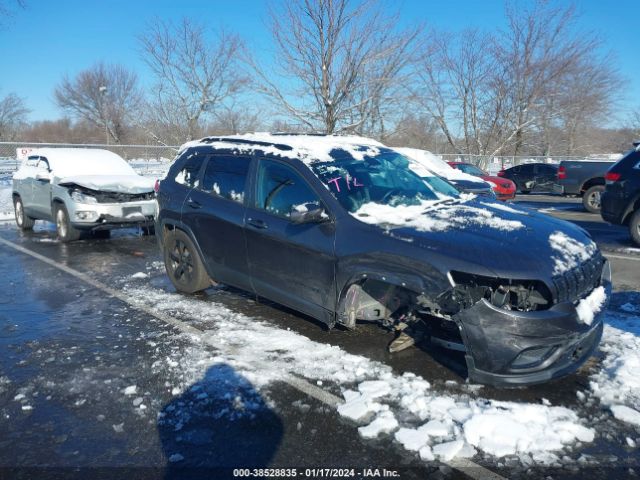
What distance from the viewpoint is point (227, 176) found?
496cm

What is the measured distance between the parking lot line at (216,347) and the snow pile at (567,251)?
1290 millimetres

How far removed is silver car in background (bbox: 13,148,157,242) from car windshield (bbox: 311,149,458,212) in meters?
5.59

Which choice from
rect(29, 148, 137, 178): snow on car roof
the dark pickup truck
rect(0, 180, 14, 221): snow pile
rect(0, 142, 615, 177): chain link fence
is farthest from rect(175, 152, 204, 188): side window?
the dark pickup truck

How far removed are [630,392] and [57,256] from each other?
25.9ft

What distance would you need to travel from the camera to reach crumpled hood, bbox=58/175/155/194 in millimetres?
8812

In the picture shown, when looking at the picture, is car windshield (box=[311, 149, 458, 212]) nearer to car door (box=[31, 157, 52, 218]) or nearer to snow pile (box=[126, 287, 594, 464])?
snow pile (box=[126, 287, 594, 464])

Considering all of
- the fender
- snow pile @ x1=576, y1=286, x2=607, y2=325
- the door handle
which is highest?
the door handle

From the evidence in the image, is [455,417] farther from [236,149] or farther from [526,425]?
[236,149]

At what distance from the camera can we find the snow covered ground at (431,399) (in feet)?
8.82

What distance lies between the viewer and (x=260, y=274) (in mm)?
4477

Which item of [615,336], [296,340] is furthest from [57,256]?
[615,336]

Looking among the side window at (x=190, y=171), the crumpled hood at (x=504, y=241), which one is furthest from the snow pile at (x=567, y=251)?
the side window at (x=190, y=171)

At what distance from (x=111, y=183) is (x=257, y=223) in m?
5.64

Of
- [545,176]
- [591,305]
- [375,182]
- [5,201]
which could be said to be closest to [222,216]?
[375,182]
